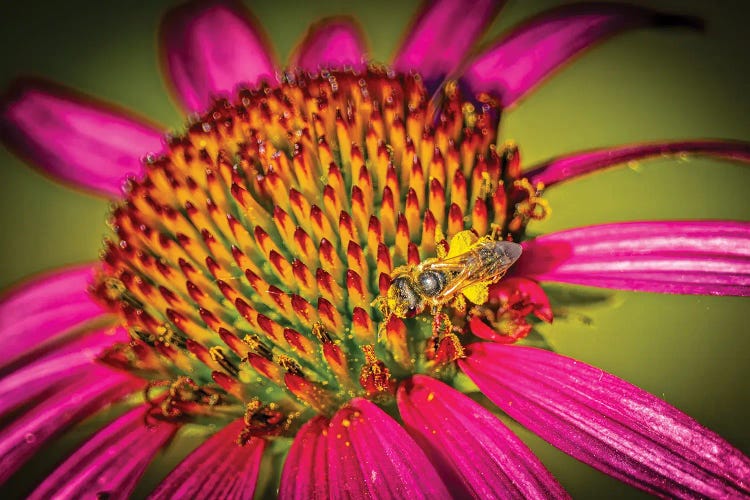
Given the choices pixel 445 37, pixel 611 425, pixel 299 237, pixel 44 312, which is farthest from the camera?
pixel 445 37

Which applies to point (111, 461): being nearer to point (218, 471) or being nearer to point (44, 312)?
point (218, 471)

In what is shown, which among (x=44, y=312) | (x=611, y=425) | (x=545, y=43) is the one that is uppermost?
(x=545, y=43)

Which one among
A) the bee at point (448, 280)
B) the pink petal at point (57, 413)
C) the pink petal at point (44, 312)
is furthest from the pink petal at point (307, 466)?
the pink petal at point (44, 312)

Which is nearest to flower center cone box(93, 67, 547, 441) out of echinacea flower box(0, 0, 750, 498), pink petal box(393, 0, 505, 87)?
echinacea flower box(0, 0, 750, 498)

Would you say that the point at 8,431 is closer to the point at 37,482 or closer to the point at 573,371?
the point at 37,482

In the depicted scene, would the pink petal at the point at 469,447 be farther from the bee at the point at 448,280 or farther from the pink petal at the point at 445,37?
the pink petal at the point at 445,37

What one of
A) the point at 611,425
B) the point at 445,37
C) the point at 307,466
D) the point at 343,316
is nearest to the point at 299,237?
the point at 343,316
